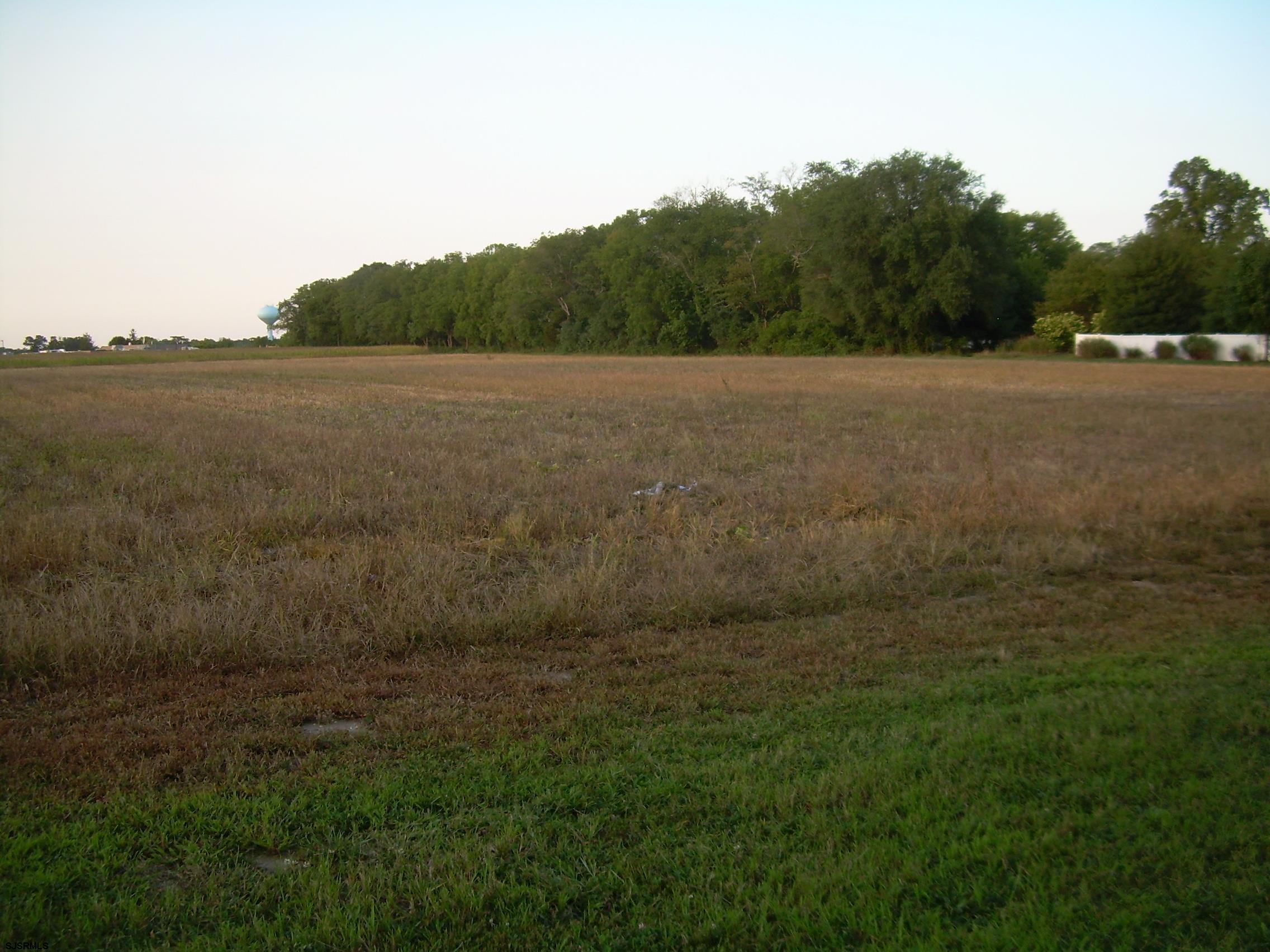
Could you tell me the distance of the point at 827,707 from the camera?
530cm

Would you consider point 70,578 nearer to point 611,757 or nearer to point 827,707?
point 611,757

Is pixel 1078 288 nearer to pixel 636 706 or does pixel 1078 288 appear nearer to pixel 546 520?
pixel 546 520

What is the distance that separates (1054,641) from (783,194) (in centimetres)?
7776

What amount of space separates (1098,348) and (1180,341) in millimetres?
4320

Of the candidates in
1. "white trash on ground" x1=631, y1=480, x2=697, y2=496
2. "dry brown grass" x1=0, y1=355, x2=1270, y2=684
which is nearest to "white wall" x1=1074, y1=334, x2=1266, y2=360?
"dry brown grass" x1=0, y1=355, x2=1270, y2=684

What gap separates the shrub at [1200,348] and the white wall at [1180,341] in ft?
0.77

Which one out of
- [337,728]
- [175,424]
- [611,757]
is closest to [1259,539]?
[611,757]

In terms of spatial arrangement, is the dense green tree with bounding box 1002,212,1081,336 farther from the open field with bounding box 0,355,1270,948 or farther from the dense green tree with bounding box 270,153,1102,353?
the open field with bounding box 0,355,1270,948

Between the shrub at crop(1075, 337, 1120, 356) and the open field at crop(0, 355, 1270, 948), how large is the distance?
45.7 metres

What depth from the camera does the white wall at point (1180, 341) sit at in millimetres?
50438

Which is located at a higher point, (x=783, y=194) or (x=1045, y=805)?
(x=783, y=194)

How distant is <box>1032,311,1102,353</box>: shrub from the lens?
59969mm

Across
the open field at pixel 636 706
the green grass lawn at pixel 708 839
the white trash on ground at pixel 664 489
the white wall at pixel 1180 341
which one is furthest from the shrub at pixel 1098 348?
the green grass lawn at pixel 708 839

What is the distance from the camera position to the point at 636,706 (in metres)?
5.35
